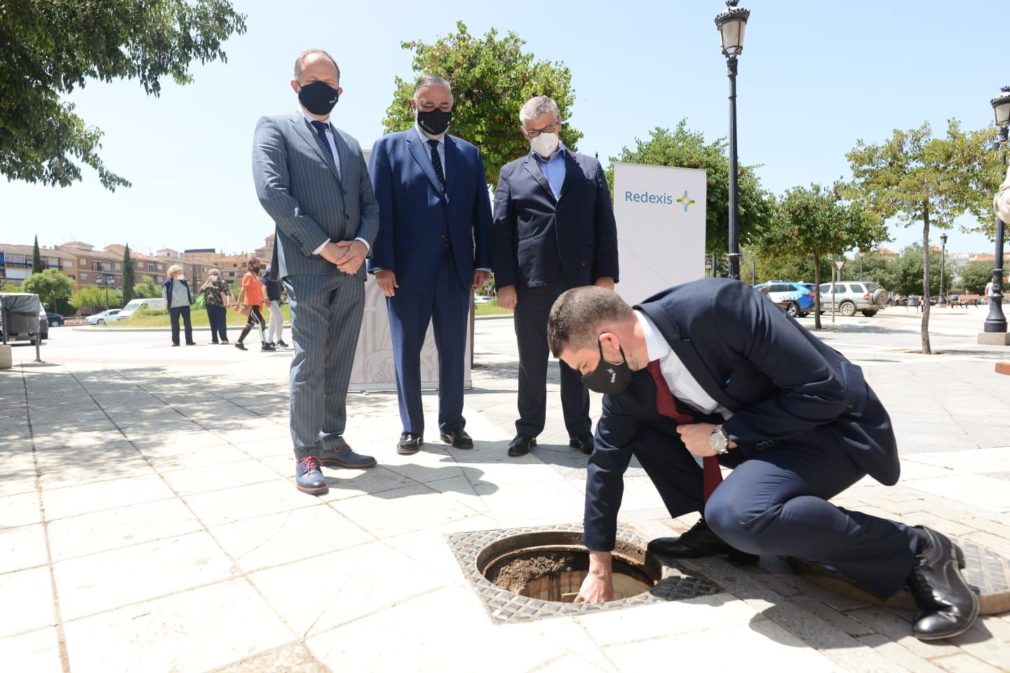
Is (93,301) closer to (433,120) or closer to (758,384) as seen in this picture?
(433,120)

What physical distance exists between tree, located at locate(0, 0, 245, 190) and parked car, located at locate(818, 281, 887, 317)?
2967 centimetres

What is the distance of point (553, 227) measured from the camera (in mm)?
3852

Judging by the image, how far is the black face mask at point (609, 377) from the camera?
2066 millimetres

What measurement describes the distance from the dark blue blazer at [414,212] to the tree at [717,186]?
15.2 metres

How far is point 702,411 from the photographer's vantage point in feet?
7.28

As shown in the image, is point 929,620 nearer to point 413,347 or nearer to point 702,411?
point 702,411

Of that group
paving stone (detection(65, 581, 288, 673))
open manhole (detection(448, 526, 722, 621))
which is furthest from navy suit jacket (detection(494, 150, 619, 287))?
paving stone (detection(65, 581, 288, 673))

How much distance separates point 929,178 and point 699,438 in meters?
13.5

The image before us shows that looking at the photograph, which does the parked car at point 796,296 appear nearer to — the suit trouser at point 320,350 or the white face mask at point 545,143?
the white face mask at point 545,143

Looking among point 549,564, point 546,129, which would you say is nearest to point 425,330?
point 546,129

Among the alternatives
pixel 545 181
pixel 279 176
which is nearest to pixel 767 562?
pixel 545 181

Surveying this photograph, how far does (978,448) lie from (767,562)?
3046mm

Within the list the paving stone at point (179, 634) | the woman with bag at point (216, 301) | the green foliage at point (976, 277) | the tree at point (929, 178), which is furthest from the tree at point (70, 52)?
the green foliage at point (976, 277)

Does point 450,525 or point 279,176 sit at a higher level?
point 279,176
